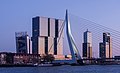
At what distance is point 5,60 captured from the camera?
114 m

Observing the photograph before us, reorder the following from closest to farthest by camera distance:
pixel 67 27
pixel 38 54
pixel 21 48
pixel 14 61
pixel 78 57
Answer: pixel 67 27, pixel 78 57, pixel 14 61, pixel 38 54, pixel 21 48

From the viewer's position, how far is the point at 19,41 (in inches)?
5226

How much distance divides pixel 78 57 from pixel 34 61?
44.7 metres

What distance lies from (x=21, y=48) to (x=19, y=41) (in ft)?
8.21

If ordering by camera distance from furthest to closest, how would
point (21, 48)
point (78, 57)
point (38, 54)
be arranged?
point (21, 48)
point (38, 54)
point (78, 57)

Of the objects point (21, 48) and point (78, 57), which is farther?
point (21, 48)

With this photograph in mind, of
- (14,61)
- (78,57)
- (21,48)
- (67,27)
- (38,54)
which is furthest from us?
(21,48)

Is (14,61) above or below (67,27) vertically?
below

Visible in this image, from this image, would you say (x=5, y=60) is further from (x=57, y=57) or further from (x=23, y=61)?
(x=57, y=57)

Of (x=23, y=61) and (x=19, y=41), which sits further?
(x=19, y=41)

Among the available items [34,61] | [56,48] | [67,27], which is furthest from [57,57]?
[67,27]

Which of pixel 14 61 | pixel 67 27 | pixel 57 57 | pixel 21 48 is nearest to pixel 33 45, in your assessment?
pixel 21 48

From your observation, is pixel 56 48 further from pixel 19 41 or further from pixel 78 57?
pixel 78 57

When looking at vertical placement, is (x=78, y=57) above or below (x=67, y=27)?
below
